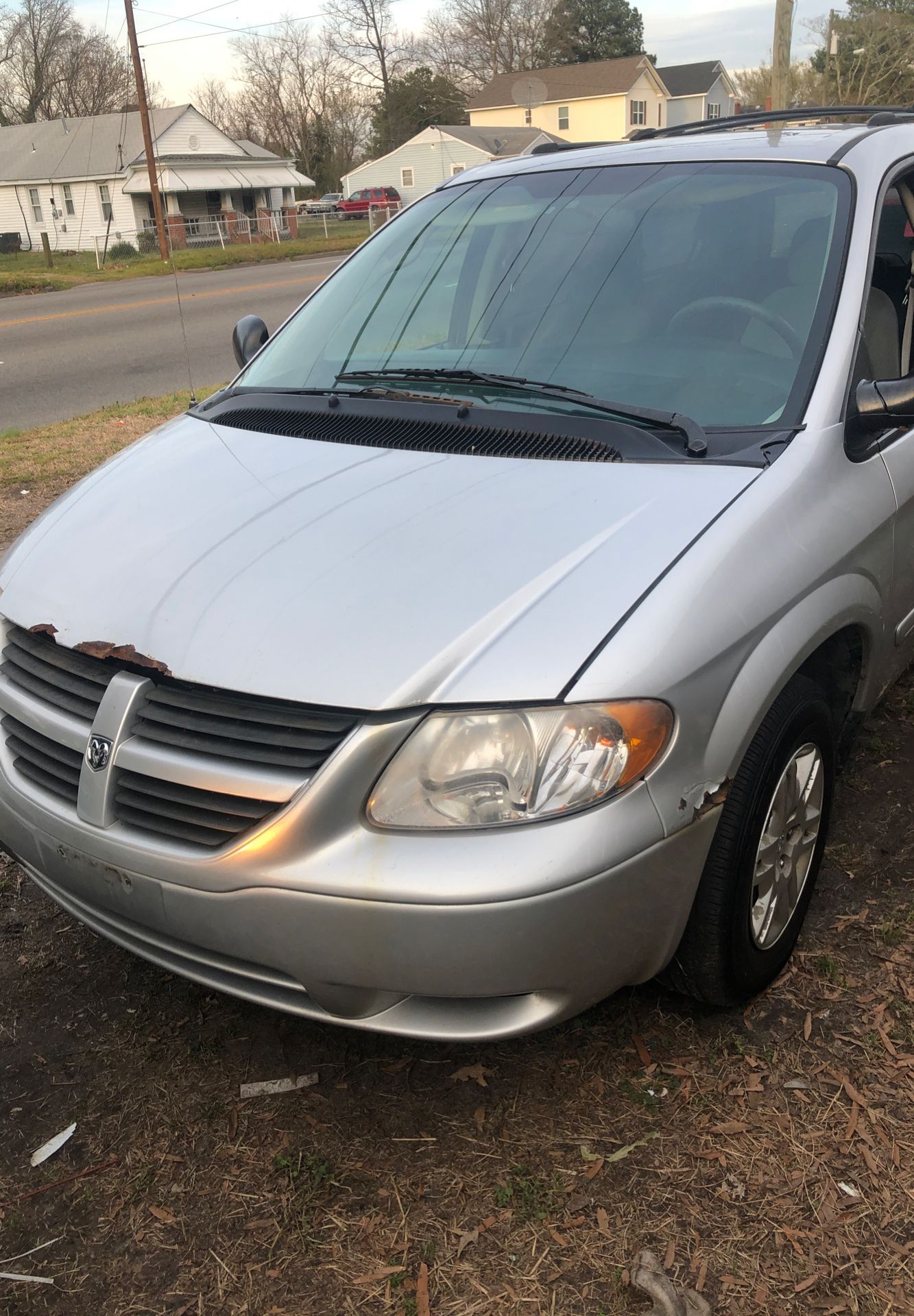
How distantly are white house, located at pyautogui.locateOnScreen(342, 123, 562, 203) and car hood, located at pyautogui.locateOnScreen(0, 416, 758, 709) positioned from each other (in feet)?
187

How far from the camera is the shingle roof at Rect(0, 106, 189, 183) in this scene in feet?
171

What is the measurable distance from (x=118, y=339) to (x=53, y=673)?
1385cm

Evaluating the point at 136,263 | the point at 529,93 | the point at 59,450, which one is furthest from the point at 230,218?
the point at 59,450

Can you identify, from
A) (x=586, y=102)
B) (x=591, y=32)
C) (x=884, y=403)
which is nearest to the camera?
(x=884, y=403)

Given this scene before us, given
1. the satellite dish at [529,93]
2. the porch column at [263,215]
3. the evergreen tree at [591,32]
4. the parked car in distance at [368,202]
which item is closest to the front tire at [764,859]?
the satellite dish at [529,93]

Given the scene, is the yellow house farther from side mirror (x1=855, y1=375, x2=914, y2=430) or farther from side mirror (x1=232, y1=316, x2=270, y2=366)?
side mirror (x1=855, y1=375, x2=914, y2=430)

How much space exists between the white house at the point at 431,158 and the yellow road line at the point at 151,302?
36.8m

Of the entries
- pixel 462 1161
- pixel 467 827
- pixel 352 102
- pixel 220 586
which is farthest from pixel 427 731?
pixel 352 102

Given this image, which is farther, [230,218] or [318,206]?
[318,206]

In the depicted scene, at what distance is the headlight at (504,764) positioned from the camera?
77.7 inches

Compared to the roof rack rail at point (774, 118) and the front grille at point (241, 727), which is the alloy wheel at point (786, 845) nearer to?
the front grille at point (241, 727)

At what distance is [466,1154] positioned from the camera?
7.57ft

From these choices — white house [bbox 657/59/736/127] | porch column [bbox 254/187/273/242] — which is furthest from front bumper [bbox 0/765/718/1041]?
white house [bbox 657/59/736/127]

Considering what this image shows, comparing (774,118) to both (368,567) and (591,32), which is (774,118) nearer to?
(368,567)
